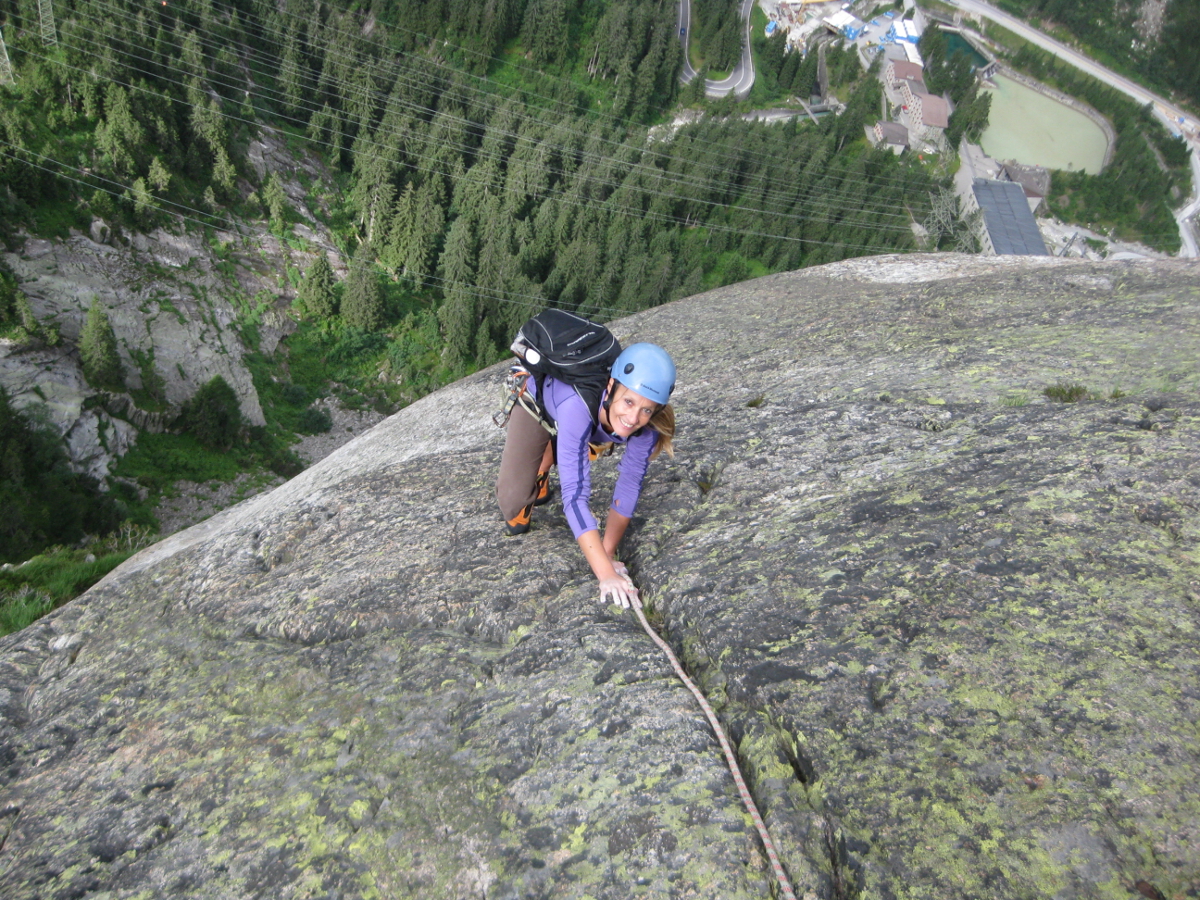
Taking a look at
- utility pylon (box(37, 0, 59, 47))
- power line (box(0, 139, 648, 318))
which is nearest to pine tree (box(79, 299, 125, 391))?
power line (box(0, 139, 648, 318))

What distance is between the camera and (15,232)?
35.0m

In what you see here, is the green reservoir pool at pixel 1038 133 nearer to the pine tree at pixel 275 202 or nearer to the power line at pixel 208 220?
the power line at pixel 208 220

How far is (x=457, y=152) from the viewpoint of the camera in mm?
58625

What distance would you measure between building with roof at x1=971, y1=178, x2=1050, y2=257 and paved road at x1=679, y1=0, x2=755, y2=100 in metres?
33.8

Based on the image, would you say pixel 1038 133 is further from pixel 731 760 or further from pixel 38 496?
pixel 731 760

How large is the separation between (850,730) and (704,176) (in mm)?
72031

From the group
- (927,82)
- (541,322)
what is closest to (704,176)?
(927,82)

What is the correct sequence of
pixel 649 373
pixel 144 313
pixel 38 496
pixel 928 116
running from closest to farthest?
pixel 649 373, pixel 38 496, pixel 144 313, pixel 928 116

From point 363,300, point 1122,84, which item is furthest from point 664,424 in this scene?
point 1122,84

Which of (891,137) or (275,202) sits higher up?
(891,137)

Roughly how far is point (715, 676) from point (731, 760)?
0.80 metres

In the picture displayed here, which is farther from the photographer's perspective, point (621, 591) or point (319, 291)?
point (319, 291)

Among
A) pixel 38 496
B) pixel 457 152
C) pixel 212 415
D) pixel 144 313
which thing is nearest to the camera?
pixel 38 496

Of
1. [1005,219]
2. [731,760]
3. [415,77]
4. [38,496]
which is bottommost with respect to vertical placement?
[38,496]
